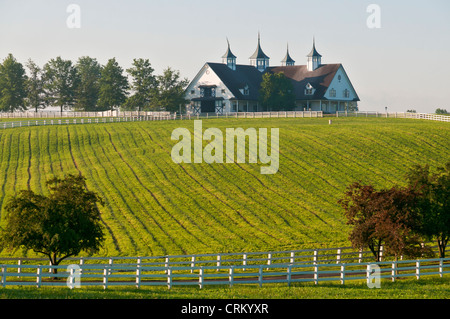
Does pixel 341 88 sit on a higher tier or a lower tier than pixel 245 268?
higher

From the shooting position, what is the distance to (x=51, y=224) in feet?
101

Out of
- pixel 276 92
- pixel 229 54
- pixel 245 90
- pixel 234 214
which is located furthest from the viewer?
pixel 229 54

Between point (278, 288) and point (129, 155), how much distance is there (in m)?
42.5

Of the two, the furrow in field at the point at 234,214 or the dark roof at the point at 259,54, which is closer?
the furrow in field at the point at 234,214

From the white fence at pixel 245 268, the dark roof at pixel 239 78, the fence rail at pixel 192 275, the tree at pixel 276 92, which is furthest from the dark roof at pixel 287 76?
the fence rail at pixel 192 275

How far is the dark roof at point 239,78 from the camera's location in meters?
112

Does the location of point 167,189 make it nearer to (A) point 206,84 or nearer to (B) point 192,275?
(B) point 192,275

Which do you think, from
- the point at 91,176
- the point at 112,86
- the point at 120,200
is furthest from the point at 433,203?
the point at 112,86

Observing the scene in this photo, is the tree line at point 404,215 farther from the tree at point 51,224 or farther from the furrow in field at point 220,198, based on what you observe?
the tree at point 51,224

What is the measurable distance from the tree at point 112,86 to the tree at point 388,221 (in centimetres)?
9244

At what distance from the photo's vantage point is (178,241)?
41500mm

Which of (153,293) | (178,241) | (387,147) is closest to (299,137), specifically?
(387,147)

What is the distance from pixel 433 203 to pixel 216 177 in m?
25.9
